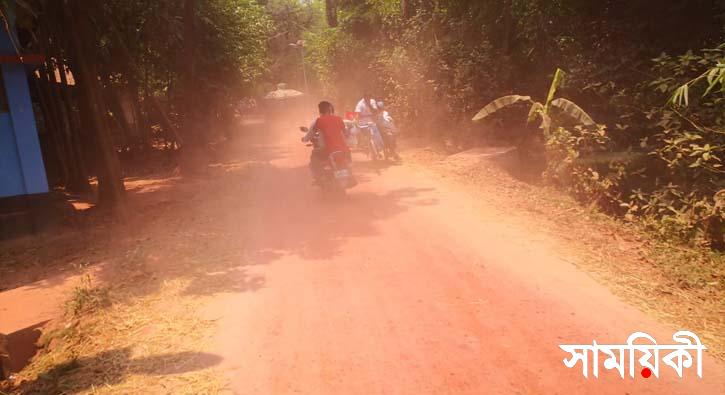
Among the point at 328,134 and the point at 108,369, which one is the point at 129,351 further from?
the point at 328,134

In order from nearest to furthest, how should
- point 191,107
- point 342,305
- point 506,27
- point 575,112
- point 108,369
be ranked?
point 108,369, point 342,305, point 575,112, point 506,27, point 191,107

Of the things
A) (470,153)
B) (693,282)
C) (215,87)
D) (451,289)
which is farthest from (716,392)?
(215,87)

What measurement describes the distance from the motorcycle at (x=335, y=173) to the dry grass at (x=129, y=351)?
3606 millimetres

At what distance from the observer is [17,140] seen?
9172 mm

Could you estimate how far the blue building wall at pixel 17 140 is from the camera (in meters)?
9.01

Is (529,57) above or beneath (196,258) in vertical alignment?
above

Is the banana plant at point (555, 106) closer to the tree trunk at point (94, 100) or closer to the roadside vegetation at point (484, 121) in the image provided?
the roadside vegetation at point (484, 121)

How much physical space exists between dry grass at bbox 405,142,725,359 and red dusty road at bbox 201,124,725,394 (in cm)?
26

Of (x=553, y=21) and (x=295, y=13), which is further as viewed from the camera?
(x=295, y=13)

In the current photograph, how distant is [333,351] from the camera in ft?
13.1

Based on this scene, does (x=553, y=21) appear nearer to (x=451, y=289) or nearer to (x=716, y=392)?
(x=451, y=289)

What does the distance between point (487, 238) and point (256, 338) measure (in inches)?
138

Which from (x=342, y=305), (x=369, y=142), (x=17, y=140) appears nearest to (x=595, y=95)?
(x=369, y=142)

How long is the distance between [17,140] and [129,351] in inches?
276
